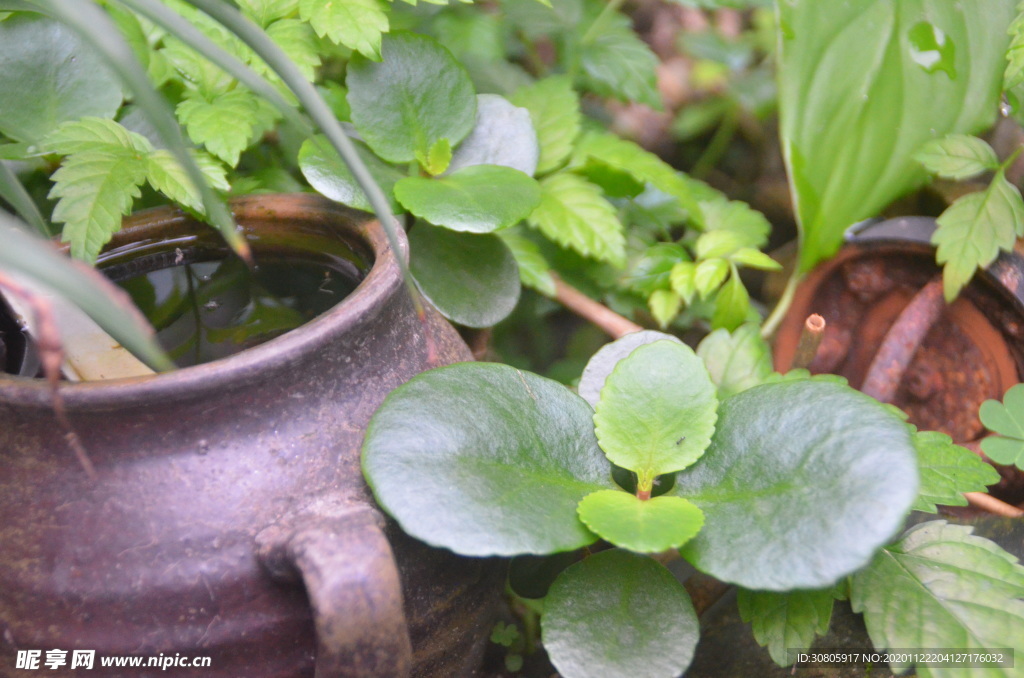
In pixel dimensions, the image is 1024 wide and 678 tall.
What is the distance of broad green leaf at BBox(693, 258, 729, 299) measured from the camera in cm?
117

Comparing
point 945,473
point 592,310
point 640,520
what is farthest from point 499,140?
point 945,473

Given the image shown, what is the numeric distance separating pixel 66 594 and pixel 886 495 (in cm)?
68

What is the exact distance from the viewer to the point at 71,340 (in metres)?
0.85

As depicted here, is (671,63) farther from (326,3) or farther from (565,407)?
(565,407)

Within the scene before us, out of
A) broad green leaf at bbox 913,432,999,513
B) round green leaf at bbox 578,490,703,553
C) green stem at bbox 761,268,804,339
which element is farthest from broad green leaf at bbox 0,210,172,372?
green stem at bbox 761,268,804,339

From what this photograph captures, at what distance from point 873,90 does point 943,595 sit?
29.8 inches

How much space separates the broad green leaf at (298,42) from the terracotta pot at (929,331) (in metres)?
0.90

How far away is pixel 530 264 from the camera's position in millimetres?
1158

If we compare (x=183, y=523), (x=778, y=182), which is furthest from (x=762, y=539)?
(x=778, y=182)

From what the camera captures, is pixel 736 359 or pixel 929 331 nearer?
pixel 736 359

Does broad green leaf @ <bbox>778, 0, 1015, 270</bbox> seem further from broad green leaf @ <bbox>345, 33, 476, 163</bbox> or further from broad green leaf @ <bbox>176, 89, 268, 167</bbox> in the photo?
broad green leaf @ <bbox>176, 89, 268, 167</bbox>

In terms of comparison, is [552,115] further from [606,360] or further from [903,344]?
[903,344]

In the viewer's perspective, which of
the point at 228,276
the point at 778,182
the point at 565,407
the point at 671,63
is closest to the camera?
the point at 565,407

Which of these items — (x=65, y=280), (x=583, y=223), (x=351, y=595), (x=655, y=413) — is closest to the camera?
(x=65, y=280)
